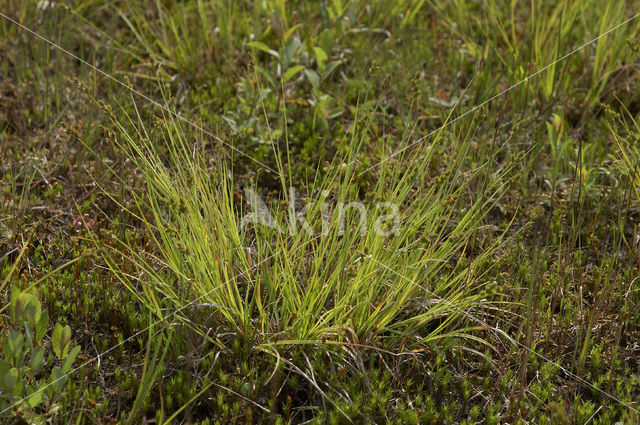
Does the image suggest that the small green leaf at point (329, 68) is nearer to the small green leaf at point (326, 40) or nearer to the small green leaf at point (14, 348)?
the small green leaf at point (326, 40)

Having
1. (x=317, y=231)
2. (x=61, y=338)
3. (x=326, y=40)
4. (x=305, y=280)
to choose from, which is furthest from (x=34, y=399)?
(x=326, y=40)

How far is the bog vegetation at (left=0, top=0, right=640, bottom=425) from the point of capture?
2295 millimetres

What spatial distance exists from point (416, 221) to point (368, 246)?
0.66 ft

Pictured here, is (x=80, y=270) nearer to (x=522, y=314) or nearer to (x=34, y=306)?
(x=34, y=306)

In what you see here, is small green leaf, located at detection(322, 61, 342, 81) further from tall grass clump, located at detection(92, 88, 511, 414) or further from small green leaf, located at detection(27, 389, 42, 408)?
small green leaf, located at detection(27, 389, 42, 408)

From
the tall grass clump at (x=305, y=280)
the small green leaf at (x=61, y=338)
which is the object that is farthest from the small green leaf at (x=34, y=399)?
the tall grass clump at (x=305, y=280)

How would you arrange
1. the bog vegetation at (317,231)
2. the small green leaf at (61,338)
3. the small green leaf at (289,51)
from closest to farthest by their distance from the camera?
the small green leaf at (61,338) → the bog vegetation at (317,231) → the small green leaf at (289,51)

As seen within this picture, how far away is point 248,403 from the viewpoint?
227 cm

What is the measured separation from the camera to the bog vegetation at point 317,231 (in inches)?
90.4

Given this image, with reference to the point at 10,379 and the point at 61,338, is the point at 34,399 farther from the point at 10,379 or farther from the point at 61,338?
the point at 61,338

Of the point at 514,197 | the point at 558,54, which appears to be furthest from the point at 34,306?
the point at 558,54

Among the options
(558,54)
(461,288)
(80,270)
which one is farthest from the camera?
(558,54)

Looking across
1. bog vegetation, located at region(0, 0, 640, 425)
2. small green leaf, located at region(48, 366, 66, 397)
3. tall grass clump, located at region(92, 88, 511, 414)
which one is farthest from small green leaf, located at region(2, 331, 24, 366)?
tall grass clump, located at region(92, 88, 511, 414)

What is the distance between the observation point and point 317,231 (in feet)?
9.31
